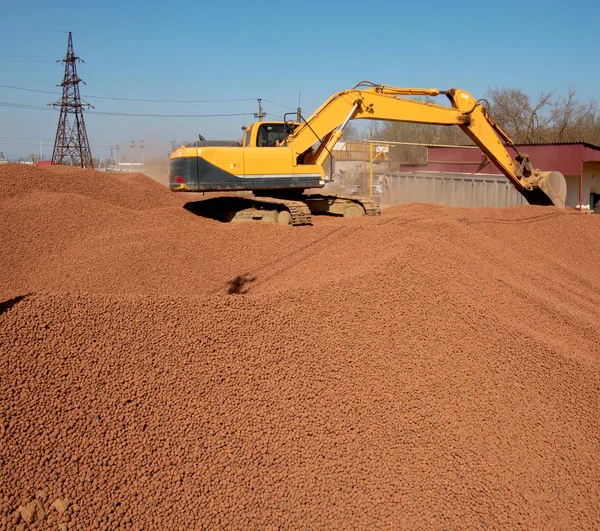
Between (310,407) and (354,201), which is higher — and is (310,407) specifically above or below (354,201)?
below

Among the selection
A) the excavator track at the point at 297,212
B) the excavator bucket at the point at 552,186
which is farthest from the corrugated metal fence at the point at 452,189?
the excavator track at the point at 297,212

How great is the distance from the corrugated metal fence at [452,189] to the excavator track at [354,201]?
8379 mm

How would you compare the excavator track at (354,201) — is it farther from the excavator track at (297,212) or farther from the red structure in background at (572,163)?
the red structure in background at (572,163)

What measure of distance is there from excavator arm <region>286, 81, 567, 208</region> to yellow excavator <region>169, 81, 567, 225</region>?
0.02 metres

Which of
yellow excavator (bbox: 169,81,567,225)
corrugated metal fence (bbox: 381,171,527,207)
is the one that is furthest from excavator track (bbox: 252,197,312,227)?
corrugated metal fence (bbox: 381,171,527,207)

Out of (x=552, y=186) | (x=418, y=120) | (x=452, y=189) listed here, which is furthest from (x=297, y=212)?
(x=452, y=189)

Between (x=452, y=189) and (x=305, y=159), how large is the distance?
10799mm

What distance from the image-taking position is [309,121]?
12.8 m

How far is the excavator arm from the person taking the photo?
501 inches

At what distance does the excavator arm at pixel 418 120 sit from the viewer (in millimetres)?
12719

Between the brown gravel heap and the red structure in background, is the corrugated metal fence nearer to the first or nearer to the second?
the red structure in background

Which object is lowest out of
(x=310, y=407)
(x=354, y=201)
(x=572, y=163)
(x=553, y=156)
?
(x=310, y=407)

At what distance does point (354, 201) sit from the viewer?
44.7ft

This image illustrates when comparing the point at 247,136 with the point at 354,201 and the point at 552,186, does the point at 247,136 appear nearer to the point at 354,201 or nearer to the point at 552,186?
the point at 354,201
